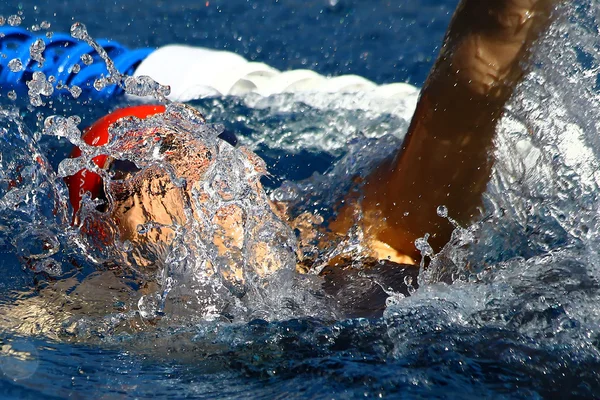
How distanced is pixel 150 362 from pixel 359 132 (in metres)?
1.31

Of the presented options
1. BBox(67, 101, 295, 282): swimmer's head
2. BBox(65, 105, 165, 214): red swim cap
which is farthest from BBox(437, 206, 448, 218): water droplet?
BBox(65, 105, 165, 214): red swim cap

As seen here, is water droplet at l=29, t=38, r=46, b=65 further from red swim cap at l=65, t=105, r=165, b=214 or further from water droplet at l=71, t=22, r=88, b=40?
red swim cap at l=65, t=105, r=165, b=214

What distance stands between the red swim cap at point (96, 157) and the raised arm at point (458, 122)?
0.56 metres

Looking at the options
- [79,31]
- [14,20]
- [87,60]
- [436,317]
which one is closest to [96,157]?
[79,31]

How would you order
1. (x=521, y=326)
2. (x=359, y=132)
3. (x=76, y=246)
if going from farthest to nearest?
(x=359, y=132), (x=76, y=246), (x=521, y=326)

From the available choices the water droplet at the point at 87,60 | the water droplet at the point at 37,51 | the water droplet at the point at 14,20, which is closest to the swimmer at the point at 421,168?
the water droplet at the point at 87,60

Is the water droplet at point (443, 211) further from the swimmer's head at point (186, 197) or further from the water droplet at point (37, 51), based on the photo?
the water droplet at point (37, 51)

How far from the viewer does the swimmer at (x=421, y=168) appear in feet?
4.35

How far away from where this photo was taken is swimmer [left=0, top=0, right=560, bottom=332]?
4.35 ft

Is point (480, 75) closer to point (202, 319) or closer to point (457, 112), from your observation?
point (457, 112)

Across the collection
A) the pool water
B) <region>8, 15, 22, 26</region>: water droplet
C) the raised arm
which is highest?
<region>8, 15, 22, 26</region>: water droplet

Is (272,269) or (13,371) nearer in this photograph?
Answer: (13,371)

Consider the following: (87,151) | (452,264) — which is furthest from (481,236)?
(87,151)

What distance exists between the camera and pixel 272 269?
4.93ft
